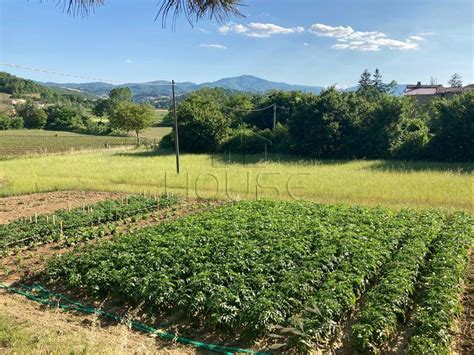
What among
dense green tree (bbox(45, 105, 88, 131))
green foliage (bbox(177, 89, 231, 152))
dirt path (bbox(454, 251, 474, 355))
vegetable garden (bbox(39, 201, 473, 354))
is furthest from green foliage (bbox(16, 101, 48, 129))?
dirt path (bbox(454, 251, 474, 355))

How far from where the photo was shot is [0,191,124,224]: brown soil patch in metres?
15.5

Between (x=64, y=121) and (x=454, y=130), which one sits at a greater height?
(x=64, y=121)

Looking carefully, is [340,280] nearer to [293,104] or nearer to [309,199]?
[309,199]

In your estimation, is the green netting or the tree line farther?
the tree line

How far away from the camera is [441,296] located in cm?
641

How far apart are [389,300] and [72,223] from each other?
1018 centimetres

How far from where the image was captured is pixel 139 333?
6465 millimetres

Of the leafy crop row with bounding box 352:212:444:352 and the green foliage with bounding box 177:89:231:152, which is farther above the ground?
the green foliage with bounding box 177:89:231:152

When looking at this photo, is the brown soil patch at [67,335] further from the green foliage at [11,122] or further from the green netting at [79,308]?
the green foliage at [11,122]

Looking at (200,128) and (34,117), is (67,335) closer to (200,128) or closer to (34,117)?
(200,128)

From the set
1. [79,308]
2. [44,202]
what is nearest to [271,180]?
[44,202]

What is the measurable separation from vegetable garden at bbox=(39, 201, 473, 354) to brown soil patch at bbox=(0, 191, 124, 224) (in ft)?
21.8

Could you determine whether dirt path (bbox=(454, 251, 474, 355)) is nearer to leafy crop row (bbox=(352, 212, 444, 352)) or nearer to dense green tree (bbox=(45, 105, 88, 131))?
leafy crop row (bbox=(352, 212, 444, 352))

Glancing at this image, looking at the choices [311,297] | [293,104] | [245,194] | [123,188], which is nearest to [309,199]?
[245,194]
